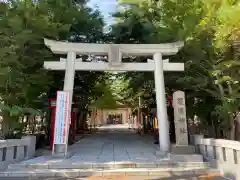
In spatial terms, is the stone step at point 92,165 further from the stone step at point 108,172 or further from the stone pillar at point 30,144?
the stone pillar at point 30,144

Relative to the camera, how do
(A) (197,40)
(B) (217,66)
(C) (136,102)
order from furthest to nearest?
(C) (136,102) → (A) (197,40) → (B) (217,66)

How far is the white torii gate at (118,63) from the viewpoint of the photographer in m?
8.80

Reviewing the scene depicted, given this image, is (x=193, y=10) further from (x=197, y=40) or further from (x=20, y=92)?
(x=20, y=92)

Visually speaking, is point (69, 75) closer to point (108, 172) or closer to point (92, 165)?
point (92, 165)

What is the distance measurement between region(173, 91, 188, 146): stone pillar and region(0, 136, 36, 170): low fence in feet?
17.5

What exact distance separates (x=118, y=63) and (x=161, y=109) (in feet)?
7.99

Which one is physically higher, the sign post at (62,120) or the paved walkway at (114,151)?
the sign post at (62,120)

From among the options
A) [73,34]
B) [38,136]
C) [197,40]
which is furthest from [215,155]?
[73,34]

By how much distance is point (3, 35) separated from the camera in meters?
8.17

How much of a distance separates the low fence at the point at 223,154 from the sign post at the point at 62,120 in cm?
478

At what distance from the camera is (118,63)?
29.3 ft

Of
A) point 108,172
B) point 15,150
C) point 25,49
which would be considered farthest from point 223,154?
point 25,49

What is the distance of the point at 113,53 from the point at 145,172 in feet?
15.1

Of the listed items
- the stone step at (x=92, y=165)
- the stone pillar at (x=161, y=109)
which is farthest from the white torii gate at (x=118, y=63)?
the stone step at (x=92, y=165)
